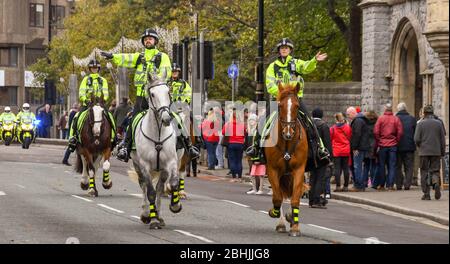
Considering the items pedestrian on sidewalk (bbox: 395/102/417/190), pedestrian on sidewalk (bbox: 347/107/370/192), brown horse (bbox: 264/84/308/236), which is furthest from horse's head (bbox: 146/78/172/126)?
pedestrian on sidewalk (bbox: 395/102/417/190)

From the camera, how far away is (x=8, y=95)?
109 m

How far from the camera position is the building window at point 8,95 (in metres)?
108

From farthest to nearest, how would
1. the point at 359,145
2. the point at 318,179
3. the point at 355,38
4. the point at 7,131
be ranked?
the point at 7,131 < the point at 355,38 < the point at 359,145 < the point at 318,179

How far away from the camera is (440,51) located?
30.3 metres

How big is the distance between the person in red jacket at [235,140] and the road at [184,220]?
11.6 feet

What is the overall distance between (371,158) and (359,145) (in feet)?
1.72

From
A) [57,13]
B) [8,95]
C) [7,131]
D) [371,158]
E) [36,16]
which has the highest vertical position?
[57,13]

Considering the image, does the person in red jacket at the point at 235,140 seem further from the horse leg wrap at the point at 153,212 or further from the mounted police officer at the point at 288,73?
the horse leg wrap at the point at 153,212

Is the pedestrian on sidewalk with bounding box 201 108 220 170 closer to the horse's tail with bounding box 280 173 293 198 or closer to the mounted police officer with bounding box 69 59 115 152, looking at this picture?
the mounted police officer with bounding box 69 59 115 152

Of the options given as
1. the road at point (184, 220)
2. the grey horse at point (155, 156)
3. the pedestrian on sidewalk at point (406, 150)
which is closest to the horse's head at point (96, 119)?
the road at point (184, 220)

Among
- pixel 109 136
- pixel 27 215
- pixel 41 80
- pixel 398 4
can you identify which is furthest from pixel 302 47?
pixel 41 80

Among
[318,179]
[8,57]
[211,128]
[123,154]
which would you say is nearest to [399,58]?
[211,128]

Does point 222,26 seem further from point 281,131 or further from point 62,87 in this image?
point 281,131

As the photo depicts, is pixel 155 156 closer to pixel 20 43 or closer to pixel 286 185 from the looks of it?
pixel 286 185
